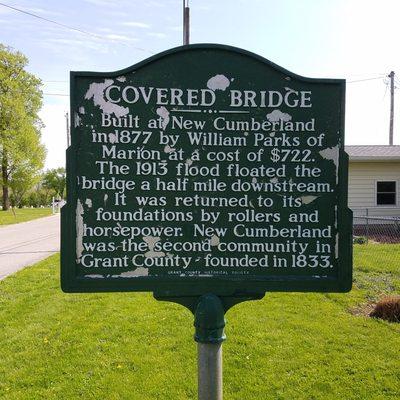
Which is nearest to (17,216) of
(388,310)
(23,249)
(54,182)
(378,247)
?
(23,249)

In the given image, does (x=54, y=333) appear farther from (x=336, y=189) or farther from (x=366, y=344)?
(x=336, y=189)

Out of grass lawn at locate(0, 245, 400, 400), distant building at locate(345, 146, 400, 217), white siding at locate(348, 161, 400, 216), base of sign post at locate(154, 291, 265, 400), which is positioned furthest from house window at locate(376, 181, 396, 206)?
base of sign post at locate(154, 291, 265, 400)

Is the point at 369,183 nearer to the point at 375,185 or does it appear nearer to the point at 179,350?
the point at 375,185

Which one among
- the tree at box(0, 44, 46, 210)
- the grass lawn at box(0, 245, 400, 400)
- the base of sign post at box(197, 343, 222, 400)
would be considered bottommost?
the grass lawn at box(0, 245, 400, 400)

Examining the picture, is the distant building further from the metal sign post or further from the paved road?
the metal sign post

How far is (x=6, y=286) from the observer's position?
737 centimetres

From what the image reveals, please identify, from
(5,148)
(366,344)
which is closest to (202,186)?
(366,344)

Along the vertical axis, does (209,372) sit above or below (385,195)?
below

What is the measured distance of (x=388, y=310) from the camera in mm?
5316

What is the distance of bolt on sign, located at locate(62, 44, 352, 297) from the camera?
2404mm

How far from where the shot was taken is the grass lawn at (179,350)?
3.61m

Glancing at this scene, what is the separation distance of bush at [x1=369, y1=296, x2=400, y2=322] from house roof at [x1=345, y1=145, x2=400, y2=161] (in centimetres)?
1105

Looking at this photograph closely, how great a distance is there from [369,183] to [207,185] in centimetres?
1546

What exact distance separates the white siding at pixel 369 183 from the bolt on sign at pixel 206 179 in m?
14.7
